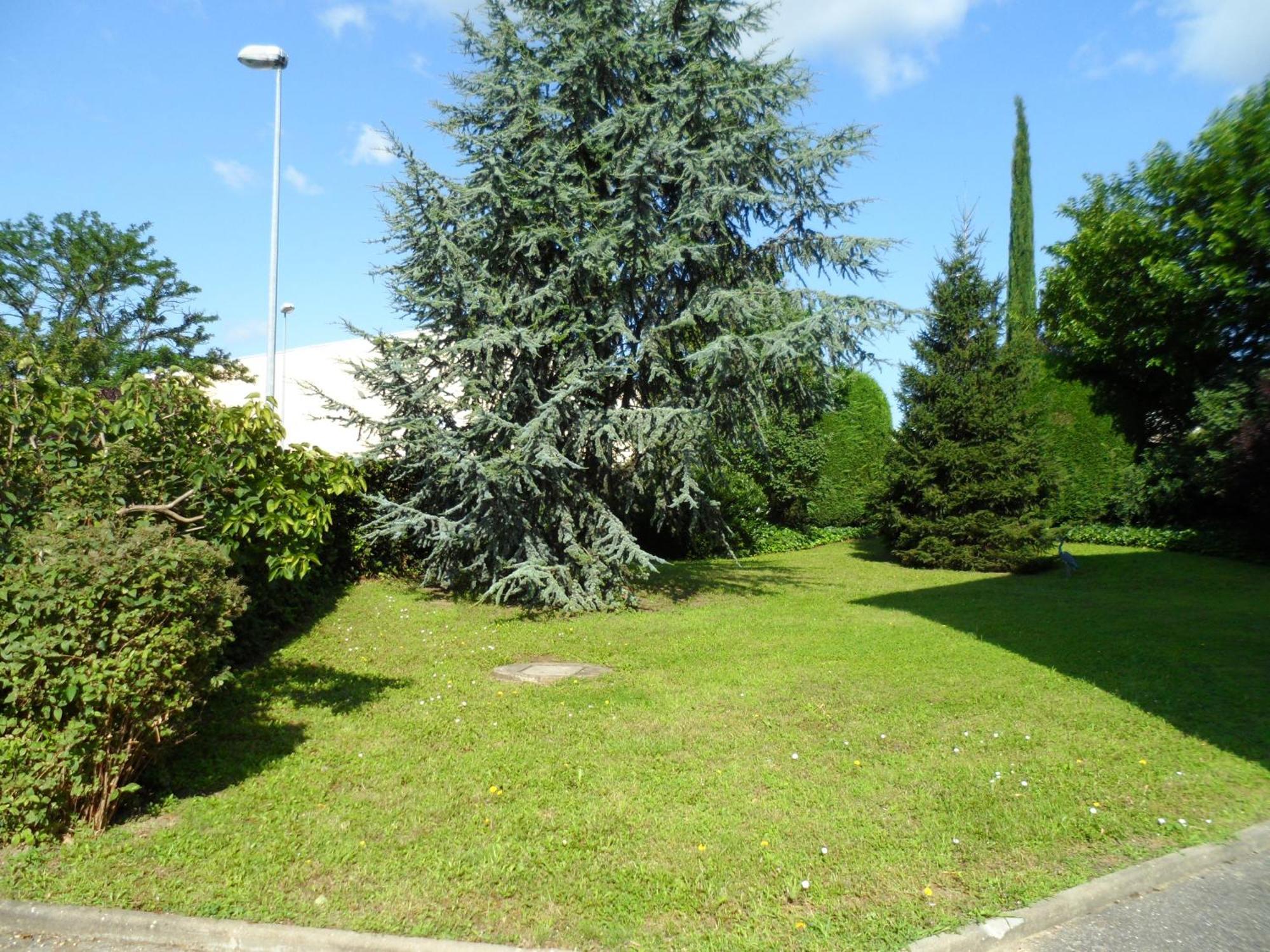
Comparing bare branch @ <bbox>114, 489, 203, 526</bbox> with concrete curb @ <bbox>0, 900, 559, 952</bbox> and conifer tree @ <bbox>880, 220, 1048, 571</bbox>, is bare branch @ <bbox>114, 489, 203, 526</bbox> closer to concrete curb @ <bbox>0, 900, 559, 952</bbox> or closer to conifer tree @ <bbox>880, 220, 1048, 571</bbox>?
concrete curb @ <bbox>0, 900, 559, 952</bbox>

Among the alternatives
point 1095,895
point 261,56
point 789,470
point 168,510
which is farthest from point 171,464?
point 789,470

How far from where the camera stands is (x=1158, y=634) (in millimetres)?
9633

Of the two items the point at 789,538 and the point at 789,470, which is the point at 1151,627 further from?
the point at 789,470

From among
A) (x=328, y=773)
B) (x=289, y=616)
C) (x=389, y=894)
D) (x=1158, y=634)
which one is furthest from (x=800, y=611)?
(x=389, y=894)

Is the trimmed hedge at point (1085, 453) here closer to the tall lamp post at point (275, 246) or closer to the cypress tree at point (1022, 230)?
the cypress tree at point (1022, 230)

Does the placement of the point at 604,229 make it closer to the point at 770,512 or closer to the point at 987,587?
the point at 987,587

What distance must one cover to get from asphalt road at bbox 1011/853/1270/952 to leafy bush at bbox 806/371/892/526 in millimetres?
17606

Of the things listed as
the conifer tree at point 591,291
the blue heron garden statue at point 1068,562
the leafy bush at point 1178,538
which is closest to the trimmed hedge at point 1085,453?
the leafy bush at point 1178,538

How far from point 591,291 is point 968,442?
8611 millimetres

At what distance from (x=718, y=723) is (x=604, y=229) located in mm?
7008

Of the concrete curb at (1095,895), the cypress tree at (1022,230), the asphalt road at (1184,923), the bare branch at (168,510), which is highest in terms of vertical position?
the cypress tree at (1022,230)

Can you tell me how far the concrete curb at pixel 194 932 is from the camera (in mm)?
3426

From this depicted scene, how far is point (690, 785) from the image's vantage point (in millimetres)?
5074

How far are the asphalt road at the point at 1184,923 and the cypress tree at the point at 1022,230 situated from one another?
2763cm
